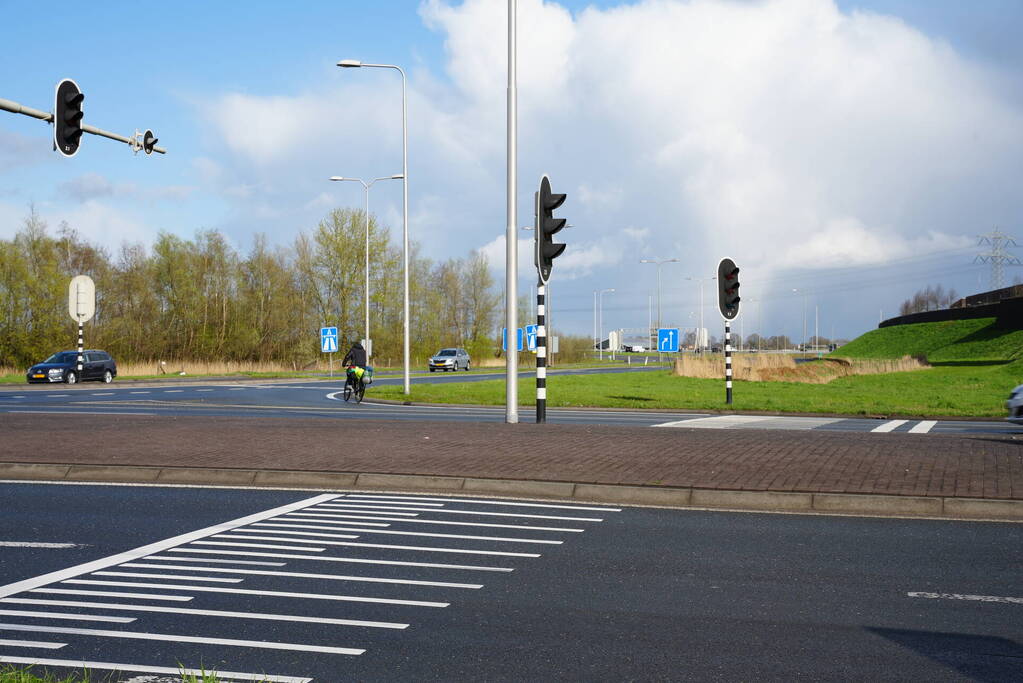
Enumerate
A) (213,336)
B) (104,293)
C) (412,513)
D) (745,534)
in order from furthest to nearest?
1. (213,336)
2. (104,293)
3. (412,513)
4. (745,534)

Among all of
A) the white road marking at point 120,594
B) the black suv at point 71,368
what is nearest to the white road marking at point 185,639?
the white road marking at point 120,594

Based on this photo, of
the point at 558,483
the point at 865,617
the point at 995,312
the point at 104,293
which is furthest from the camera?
the point at 995,312

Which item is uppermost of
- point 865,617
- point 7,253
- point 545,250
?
point 7,253

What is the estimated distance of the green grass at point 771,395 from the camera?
23.9 metres

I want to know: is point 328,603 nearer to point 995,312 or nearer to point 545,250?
point 545,250

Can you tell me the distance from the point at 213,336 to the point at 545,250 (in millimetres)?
49184

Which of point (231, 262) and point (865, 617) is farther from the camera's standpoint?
point (231, 262)

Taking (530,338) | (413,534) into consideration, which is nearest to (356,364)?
(413,534)

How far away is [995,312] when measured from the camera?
80312 mm

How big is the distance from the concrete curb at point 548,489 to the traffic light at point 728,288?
1452cm

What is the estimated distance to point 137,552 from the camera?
6977mm

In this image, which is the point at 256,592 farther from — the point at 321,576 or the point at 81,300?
the point at 81,300

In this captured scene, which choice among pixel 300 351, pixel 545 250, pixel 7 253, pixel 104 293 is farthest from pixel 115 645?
pixel 300 351

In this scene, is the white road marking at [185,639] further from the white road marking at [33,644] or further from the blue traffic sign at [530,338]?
the blue traffic sign at [530,338]
